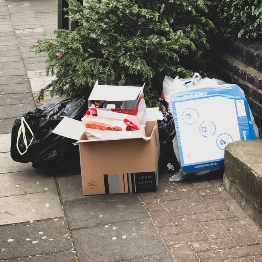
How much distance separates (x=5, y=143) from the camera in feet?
19.7

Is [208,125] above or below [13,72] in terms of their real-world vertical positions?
above

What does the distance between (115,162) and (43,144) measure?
832 millimetres

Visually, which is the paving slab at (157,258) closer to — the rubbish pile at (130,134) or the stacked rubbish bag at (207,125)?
the rubbish pile at (130,134)

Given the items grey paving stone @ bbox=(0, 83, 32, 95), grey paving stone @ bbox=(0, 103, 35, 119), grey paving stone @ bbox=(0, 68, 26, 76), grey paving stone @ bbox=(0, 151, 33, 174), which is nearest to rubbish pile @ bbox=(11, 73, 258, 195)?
grey paving stone @ bbox=(0, 151, 33, 174)

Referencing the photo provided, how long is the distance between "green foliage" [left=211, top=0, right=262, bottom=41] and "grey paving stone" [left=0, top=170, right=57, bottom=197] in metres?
2.55

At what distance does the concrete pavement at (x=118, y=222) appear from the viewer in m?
3.99

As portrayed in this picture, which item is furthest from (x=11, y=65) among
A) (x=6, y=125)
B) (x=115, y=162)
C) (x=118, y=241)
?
(x=118, y=241)

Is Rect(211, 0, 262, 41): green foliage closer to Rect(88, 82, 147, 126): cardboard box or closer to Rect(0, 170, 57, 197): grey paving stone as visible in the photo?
Rect(88, 82, 147, 126): cardboard box

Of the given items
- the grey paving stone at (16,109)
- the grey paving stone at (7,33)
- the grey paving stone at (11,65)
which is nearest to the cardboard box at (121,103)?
the grey paving stone at (16,109)

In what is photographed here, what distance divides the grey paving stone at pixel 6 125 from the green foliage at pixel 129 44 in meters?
0.86

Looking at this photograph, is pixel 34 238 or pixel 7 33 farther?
pixel 7 33

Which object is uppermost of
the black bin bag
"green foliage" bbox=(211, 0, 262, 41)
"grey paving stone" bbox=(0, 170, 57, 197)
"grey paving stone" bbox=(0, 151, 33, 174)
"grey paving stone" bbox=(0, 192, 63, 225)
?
"green foliage" bbox=(211, 0, 262, 41)

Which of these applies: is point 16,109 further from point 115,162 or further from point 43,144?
point 115,162

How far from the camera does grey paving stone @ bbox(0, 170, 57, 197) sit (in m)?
4.98
